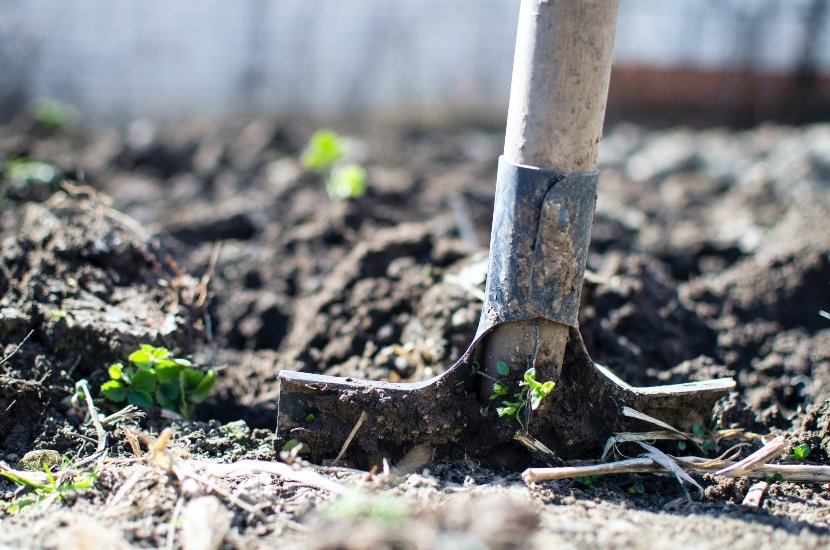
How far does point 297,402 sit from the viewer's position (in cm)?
221

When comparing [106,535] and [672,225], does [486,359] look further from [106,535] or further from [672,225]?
[672,225]

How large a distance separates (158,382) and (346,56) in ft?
25.7

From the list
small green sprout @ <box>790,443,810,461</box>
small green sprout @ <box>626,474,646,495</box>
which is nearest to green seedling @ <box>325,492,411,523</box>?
small green sprout @ <box>626,474,646,495</box>

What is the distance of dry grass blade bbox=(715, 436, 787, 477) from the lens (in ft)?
7.04

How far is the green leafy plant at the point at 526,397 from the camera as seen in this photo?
207cm

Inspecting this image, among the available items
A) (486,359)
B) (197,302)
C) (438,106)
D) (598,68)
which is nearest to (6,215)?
(197,302)

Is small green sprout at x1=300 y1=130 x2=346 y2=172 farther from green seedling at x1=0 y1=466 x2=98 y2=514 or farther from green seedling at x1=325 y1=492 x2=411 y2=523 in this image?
green seedling at x1=325 y1=492 x2=411 y2=523

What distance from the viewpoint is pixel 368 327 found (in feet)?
9.98

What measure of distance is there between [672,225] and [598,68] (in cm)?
308

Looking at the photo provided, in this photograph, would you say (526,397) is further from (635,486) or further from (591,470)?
(635,486)

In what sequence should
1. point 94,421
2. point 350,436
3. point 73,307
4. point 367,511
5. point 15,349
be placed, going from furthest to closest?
1. point 73,307
2. point 15,349
3. point 94,421
4. point 350,436
5. point 367,511

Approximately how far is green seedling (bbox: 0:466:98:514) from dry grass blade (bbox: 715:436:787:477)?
172cm

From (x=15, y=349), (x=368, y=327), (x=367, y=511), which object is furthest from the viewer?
(x=368, y=327)

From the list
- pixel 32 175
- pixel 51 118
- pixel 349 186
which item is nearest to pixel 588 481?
pixel 349 186
